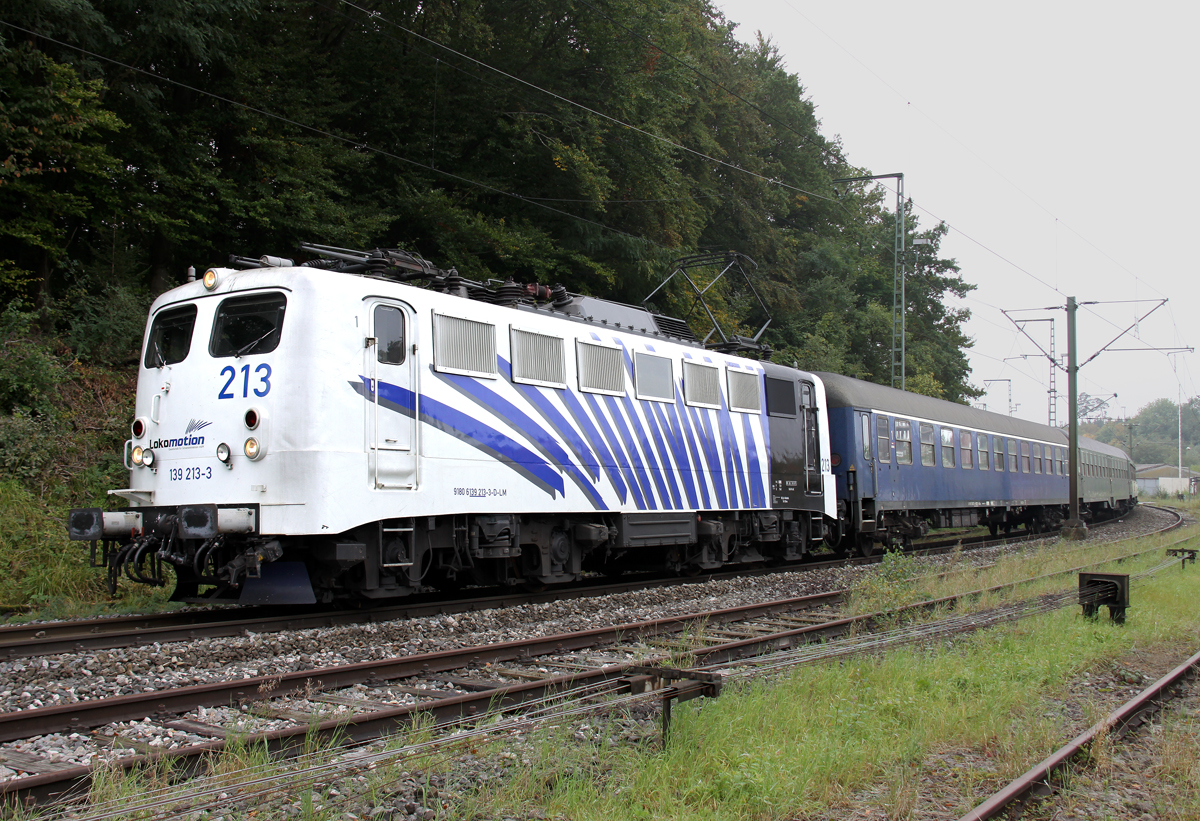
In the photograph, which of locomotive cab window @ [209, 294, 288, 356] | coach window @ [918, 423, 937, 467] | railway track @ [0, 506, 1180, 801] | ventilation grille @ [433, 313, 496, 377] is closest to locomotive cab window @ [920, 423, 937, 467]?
coach window @ [918, 423, 937, 467]

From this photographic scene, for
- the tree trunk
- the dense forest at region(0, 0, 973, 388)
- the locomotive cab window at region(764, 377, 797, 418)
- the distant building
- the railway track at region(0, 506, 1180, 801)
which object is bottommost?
the distant building

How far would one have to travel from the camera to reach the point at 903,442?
19797 mm

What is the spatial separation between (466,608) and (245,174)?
40.2 ft

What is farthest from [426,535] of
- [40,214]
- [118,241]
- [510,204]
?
[510,204]

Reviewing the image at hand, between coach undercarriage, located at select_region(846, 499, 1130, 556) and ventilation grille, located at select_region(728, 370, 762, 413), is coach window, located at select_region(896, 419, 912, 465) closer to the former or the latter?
coach undercarriage, located at select_region(846, 499, 1130, 556)

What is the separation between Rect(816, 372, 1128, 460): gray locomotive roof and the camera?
60.2 feet

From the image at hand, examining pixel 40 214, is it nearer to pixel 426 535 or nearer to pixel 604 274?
pixel 426 535

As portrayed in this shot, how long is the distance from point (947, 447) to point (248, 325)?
58.3 feet

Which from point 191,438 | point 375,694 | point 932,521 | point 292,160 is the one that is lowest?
point 375,694

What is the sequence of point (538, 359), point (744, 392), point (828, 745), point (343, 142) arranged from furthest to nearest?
1. point (343, 142)
2. point (744, 392)
3. point (538, 359)
4. point (828, 745)

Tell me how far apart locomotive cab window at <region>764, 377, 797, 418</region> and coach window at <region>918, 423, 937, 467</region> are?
6239 millimetres

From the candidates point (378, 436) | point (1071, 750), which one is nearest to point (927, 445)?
→ point (378, 436)

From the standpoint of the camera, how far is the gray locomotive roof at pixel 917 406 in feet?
60.2

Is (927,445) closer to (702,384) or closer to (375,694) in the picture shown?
(702,384)
